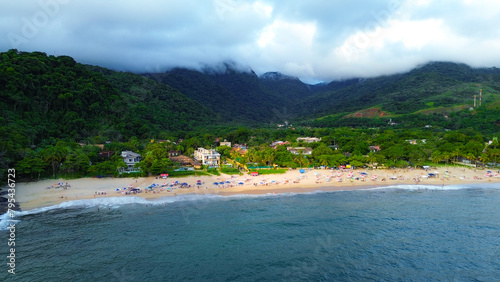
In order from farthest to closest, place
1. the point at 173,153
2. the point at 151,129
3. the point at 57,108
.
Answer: the point at 151,129 → the point at 57,108 → the point at 173,153

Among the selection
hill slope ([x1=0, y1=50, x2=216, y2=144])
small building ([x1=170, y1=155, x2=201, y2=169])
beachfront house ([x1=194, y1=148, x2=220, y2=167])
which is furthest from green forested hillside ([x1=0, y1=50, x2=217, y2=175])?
beachfront house ([x1=194, y1=148, x2=220, y2=167])

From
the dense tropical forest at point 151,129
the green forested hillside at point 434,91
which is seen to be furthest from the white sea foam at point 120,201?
the green forested hillside at point 434,91

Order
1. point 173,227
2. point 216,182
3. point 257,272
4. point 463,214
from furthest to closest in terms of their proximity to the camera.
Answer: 1. point 216,182
2. point 463,214
3. point 173,227
4. point 257,272

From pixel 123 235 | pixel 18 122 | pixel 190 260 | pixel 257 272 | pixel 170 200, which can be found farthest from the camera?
pixel 18 122

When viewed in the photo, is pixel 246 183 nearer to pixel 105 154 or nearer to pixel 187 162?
pixel 187 162

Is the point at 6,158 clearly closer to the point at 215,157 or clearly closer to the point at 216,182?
the point at 216,182

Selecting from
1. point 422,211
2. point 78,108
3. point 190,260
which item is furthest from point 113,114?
point 422,211

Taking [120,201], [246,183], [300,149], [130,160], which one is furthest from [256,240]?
[300,149]

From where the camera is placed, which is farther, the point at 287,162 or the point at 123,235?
the point at 287,162
